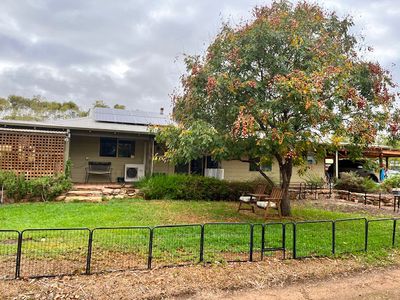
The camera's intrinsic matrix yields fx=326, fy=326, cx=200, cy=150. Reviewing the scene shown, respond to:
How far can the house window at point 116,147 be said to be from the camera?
15172 millimetres

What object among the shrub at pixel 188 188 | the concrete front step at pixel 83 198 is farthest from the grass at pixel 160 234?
the shrub at pixel 188 188

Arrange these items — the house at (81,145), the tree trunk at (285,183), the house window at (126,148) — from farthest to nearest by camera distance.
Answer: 1. the house window at (126,148)
2. the house at (81,145)
3. the tree trunk at (285,183)

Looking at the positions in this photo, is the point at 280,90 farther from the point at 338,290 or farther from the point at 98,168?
the point at 98,168

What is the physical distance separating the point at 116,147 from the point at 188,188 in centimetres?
480

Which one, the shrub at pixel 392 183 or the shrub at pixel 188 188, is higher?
the shrub at pixel 392 183

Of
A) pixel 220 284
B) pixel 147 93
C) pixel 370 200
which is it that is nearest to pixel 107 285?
pixel 220 284

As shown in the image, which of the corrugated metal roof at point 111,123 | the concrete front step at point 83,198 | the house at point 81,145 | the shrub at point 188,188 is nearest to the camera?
the concrete front step at point 83,198

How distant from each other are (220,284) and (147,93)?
115 ft

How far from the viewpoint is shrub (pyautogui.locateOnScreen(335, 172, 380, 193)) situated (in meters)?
16.2

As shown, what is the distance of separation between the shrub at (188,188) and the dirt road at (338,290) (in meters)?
7.88

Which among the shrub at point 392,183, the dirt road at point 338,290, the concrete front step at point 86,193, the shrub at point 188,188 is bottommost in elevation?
the dirt road at point 338,290

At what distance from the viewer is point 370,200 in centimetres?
1430

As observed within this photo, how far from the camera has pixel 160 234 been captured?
675cm

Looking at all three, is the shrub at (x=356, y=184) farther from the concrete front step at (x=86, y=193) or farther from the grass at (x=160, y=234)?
the concrete front step at (x=86, y=193)
